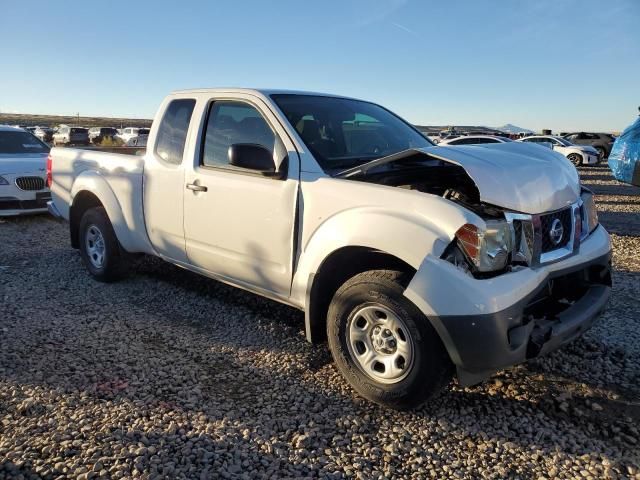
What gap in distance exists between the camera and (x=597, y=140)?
27672 mm

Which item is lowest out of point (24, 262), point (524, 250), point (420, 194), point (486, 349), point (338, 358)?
point (24, 262)

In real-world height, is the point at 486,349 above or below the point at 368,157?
below

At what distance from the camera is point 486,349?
2617mm

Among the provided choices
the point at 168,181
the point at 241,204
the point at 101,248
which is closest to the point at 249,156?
the point at 241,204

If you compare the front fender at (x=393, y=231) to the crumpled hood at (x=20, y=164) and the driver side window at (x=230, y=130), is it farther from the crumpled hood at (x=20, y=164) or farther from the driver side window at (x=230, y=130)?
the crumpled hood at (x=20, y=164)

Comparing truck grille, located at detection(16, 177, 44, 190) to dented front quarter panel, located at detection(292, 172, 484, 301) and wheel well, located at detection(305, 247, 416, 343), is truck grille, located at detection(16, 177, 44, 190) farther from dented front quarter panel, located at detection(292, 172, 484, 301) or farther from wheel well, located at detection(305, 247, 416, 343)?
wheel well, located at detection(305, 247, 416, 343)

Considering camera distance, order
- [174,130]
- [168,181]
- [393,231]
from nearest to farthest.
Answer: [393,231] → [168,181] → [174,130]

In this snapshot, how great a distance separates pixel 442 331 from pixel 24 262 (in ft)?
18.5

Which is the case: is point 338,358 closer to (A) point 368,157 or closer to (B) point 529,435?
(B) point 529,435

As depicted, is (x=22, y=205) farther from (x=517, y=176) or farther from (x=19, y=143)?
(x=517, y=176)

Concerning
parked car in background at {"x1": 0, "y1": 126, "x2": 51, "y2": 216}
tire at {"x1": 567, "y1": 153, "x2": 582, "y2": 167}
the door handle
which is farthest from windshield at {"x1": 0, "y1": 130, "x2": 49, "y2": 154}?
tire at {"x1": 567, "y1": 153, "x2": 582, "y2": 167}

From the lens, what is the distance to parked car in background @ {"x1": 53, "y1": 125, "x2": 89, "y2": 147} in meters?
36.5

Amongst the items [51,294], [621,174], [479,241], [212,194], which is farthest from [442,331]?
[621,174]

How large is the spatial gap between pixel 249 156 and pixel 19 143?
8.43m
